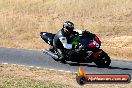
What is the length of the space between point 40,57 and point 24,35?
833 cm

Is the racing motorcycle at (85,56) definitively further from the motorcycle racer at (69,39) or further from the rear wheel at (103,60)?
the motorcycle racer at (69,39)

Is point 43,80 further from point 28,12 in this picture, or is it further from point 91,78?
point 28,12

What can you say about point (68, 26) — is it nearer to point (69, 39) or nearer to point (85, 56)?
point (69, 39)

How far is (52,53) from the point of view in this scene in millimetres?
20344

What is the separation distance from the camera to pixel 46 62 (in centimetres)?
2008

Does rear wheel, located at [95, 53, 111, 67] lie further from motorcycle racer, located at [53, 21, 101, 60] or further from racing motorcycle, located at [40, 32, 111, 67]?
motorcycle racer, located at [53, 21, 101, 60]

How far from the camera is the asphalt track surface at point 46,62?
1874 cm

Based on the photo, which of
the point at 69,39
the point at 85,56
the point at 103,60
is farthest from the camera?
the point at 69,39

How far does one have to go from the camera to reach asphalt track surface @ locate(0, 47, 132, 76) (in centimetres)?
1874

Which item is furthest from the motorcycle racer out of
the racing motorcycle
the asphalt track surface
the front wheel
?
the asphalt track surface

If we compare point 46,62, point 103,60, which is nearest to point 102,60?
point 103,60

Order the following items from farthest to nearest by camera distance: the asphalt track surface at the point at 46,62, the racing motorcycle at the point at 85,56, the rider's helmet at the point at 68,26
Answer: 1. the rider's helmet at the point at 68,26
2. the racing motorcycle at the point at 85,56
3. the asphalt track surface at the point at 46,62

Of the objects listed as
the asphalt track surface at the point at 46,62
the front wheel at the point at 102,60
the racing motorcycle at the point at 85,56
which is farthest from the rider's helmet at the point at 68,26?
the front wheel at the point at 102,60

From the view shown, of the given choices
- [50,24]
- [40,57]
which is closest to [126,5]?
[50,24]
